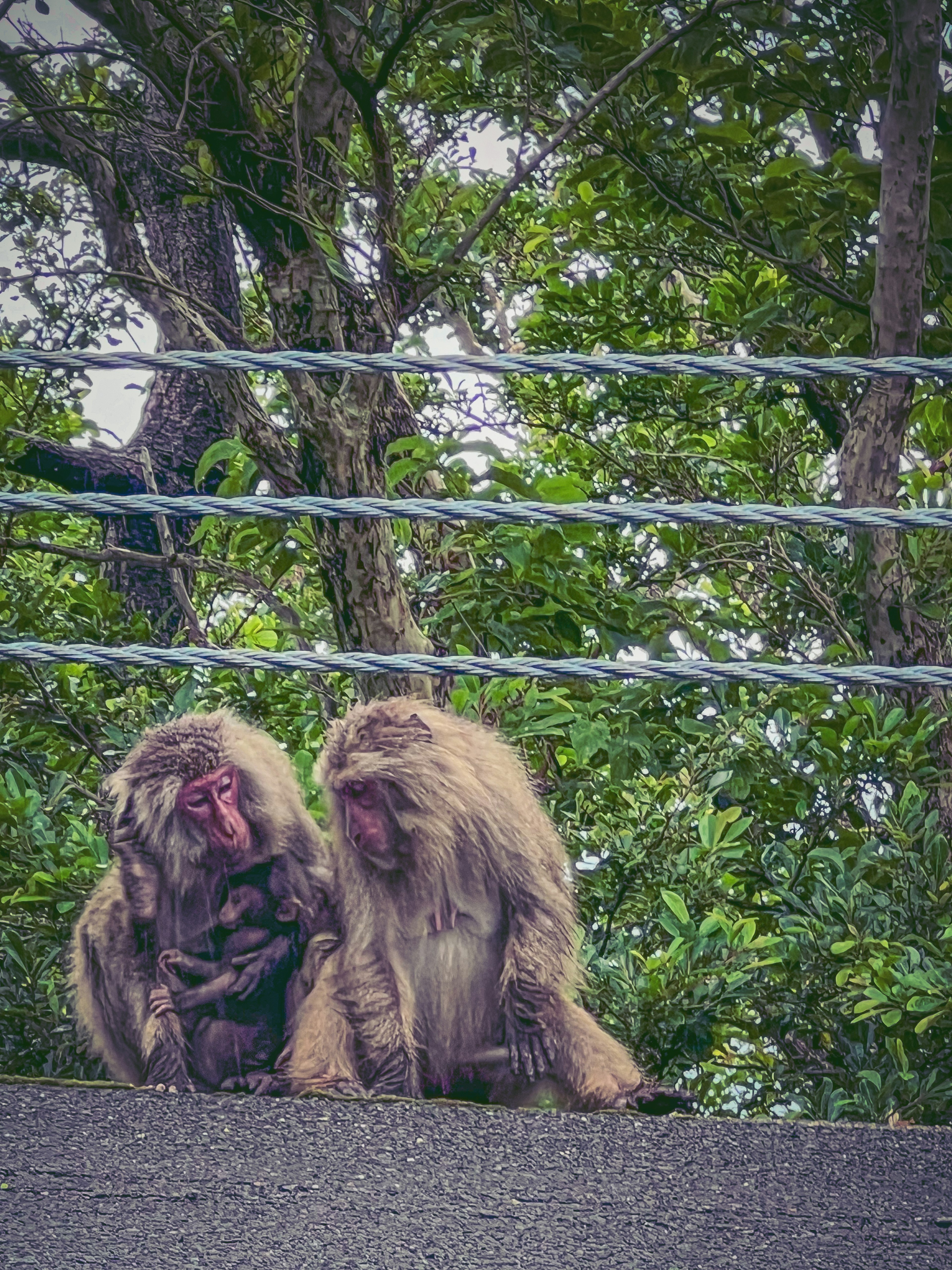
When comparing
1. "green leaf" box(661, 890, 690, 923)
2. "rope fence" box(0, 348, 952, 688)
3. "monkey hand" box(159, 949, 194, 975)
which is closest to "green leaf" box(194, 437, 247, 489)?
"rope fence" box(0, 348, 952, 688)

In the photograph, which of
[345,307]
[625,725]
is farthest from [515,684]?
[345,307]

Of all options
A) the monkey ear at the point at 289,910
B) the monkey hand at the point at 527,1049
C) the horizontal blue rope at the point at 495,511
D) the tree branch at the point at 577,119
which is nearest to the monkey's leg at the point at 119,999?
the monkey ear at the point at 289,910

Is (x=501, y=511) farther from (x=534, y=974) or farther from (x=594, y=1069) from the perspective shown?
(x=594, y=1069)

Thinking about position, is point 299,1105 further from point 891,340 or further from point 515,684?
point 891,340

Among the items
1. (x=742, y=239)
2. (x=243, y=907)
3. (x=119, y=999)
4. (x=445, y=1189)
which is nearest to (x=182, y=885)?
(x=243, y=907)

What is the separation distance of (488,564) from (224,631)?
64cm

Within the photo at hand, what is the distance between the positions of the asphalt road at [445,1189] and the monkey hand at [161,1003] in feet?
0.41

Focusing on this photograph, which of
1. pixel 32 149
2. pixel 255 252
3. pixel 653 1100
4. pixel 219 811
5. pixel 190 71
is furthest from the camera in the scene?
pixel 32 149

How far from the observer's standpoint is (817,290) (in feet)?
8.44

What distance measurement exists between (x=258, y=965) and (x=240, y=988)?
1.6 inches

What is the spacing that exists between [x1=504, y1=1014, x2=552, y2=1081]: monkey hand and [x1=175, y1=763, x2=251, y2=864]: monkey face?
0.48 m

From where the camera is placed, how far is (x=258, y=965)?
1.89m

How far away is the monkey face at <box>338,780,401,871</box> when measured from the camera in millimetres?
1896

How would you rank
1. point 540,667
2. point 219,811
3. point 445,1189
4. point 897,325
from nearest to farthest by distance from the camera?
point 445,1189 → point 540,667 → point 219,811 → point 897,325
